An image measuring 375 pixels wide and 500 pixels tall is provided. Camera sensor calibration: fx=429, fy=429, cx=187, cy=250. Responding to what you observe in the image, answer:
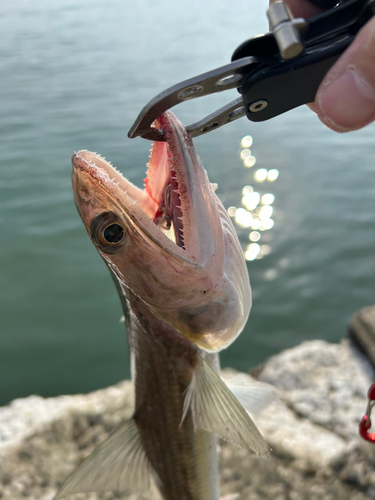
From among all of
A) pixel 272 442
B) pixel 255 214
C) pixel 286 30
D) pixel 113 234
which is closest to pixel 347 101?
pixel 286 30

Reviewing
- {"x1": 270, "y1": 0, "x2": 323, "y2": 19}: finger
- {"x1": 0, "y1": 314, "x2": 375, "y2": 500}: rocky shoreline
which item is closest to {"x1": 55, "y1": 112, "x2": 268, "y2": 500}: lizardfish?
{"x1": 270, "y1": 0, "x2": 323, "y2": 19}: finger

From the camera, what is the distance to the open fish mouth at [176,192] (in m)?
1.50

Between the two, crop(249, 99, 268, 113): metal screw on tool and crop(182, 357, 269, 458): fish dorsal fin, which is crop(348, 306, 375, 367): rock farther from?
crop(249, 99, 268, 113): metal screw on tool

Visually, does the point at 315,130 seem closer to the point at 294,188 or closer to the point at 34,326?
the point at 294,188

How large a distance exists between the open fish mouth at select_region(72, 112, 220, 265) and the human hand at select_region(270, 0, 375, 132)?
1.55 feet

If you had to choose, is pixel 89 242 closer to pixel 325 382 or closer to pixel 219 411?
pixel 325 382

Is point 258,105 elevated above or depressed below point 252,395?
above

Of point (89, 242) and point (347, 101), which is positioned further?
point (89, 242)

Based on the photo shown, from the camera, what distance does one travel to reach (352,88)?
116cm

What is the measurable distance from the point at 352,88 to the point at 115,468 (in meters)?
1.84

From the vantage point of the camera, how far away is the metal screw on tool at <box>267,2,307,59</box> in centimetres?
112

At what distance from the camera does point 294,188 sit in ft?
23.6

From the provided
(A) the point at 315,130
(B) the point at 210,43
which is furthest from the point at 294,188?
(B) the point at 210,43

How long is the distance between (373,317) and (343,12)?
147 inches
